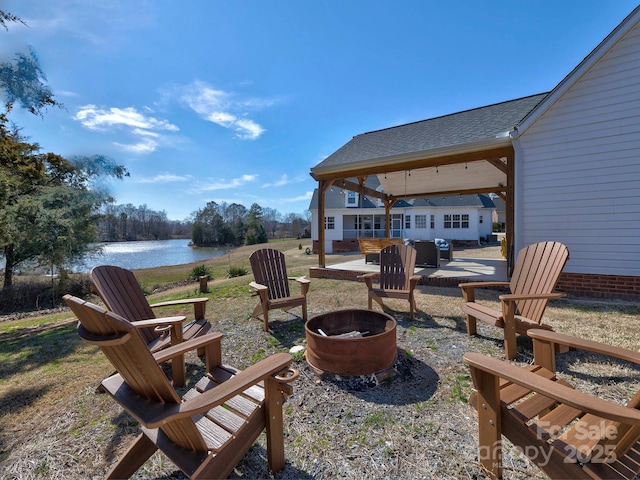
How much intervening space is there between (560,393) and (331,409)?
59.9 inches

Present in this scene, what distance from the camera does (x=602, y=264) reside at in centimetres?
504

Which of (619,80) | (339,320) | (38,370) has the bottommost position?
(38,370)

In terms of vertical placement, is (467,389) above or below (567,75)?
below

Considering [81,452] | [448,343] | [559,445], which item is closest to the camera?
[559,445]

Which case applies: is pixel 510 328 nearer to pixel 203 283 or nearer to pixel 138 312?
pixel 138 312

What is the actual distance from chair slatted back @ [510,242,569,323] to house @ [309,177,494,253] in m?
16.2

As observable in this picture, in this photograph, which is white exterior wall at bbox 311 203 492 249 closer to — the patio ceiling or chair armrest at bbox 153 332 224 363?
the patio ceiling

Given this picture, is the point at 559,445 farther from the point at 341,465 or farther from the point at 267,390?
the point at 267,390

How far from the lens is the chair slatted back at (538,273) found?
2.97 meters

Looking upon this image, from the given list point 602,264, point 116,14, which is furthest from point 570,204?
point 116,14

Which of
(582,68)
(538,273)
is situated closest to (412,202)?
(582,68)

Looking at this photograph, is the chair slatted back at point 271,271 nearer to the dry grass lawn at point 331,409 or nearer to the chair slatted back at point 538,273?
the dry grass lawn at point 331,409

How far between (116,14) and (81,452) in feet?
22.6

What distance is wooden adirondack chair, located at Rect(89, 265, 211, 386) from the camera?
2.37m
